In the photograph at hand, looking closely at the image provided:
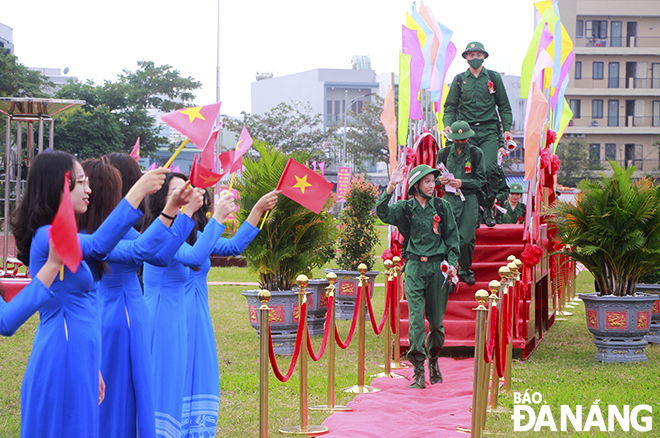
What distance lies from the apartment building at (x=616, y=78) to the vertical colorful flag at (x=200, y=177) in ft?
Answer: 143

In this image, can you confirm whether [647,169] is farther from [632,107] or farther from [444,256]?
[444,256]

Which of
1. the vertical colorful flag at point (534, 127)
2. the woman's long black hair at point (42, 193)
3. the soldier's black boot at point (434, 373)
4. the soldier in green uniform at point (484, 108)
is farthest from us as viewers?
the soldier in green uniform at point (484, 108)

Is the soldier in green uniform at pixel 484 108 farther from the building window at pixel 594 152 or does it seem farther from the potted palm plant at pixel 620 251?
the building window at pixel 594 152

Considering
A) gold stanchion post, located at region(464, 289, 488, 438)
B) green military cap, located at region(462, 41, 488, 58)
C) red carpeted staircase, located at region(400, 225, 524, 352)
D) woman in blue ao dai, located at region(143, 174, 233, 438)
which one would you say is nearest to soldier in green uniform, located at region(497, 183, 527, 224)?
red carpeted staircase, located at region(400, 225, 524, 352)

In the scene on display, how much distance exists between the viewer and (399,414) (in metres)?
5.86

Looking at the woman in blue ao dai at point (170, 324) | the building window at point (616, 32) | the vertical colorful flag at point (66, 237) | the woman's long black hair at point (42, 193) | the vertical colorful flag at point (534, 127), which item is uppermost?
the building window at point (616, 32)

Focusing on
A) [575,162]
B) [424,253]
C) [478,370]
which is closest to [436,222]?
[424,253]

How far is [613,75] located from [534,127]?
41.5 metres

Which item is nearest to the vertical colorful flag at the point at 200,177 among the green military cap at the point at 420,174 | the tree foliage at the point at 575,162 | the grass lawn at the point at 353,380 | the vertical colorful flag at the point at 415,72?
the grass lawn at the point at 353,380

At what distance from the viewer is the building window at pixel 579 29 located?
1753 inches

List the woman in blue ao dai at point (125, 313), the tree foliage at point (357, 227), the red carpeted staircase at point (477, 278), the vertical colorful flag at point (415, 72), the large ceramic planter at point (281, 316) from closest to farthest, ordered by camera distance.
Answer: the woman in blue ao dai at point (125, 313)
the red carpeted staircase at point (477, 278)
the large ceramic planter at point (281, 316)
the vertical colorful flag at point (415, 72)
the tree foliage at point (357, 227)

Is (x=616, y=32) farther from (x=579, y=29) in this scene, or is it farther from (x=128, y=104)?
(x=128, y=104)

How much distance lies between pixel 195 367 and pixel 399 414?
2350 millimetres

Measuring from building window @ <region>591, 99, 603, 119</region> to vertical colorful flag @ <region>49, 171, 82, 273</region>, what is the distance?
1876 inches
